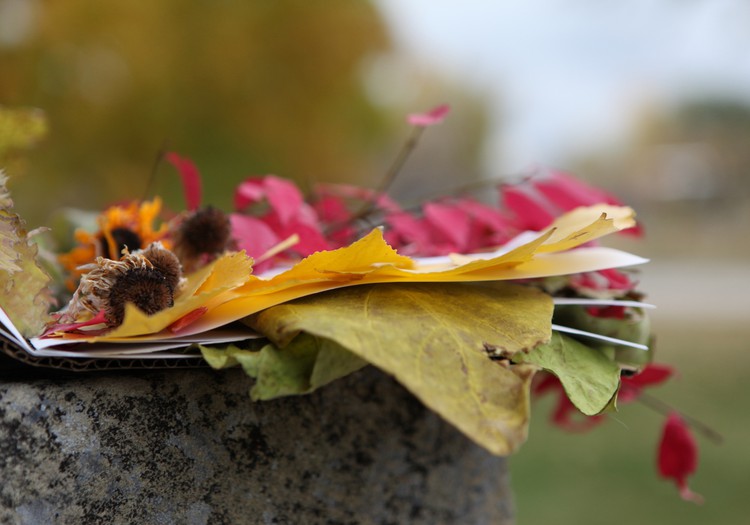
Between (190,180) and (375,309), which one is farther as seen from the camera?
(190,180)

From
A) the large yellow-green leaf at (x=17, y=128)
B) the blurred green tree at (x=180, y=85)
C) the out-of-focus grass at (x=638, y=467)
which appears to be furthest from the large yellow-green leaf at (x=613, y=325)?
the blurred green tree at (x=180, y=85)

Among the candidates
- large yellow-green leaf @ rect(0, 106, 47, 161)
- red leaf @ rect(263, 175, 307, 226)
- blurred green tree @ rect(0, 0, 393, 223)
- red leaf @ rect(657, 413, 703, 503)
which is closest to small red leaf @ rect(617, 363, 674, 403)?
red leaf @ rect(657, 413, 703, 503)

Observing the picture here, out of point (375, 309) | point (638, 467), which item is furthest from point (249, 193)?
point (638, 467)

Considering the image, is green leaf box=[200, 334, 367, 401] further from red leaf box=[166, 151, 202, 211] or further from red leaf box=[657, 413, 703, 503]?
red leaf box=[657, 413, 703, 503]

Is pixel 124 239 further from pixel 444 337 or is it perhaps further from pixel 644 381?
pixel 644 381

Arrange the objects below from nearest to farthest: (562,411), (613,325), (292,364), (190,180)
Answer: (292,364) → (613,325) → (190,180) → (562,411)

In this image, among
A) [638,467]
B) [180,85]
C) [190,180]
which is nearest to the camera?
[190,180]

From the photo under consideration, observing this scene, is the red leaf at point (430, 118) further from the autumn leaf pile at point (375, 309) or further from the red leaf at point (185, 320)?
the red leaf at point (185, 320)

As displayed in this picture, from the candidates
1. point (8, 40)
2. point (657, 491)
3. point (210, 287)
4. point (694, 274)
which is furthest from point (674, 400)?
point (694, 274)
